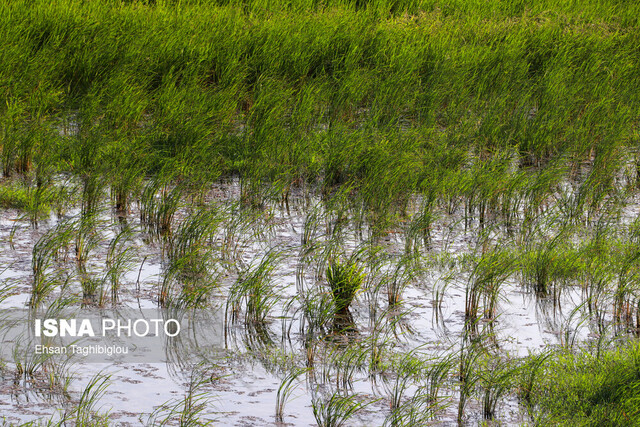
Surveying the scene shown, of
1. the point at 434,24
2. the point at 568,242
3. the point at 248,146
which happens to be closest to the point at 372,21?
the point at 434,24

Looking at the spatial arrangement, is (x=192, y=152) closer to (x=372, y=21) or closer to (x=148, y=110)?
(x=148, y=110)

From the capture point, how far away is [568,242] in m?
5.18

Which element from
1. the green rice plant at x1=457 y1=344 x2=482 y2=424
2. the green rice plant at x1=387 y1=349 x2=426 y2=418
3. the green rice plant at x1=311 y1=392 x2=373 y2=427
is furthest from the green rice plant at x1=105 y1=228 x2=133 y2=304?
the green rice plant at x1=457 y1=344 x2=482 y2=424

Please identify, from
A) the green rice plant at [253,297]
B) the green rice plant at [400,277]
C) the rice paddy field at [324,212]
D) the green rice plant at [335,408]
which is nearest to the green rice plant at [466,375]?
the rice paddy field at [324,212]

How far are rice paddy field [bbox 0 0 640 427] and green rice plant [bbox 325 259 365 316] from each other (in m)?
0.02

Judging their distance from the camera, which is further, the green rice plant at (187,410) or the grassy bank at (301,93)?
the grassy bank at (301,93)

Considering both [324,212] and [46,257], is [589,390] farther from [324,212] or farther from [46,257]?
[46,257]

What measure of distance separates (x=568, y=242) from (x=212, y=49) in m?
4.24

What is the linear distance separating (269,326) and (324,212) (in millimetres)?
1475

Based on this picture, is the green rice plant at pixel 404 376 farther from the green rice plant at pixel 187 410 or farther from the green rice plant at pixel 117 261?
the green rice plant at pixel 117 261

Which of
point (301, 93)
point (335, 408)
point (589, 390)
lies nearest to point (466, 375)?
point (589, 390)

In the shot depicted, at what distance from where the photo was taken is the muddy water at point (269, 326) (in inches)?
134

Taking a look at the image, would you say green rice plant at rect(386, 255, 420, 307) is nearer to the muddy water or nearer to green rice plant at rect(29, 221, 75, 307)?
the muddy water

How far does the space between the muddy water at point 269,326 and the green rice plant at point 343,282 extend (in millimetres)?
100
